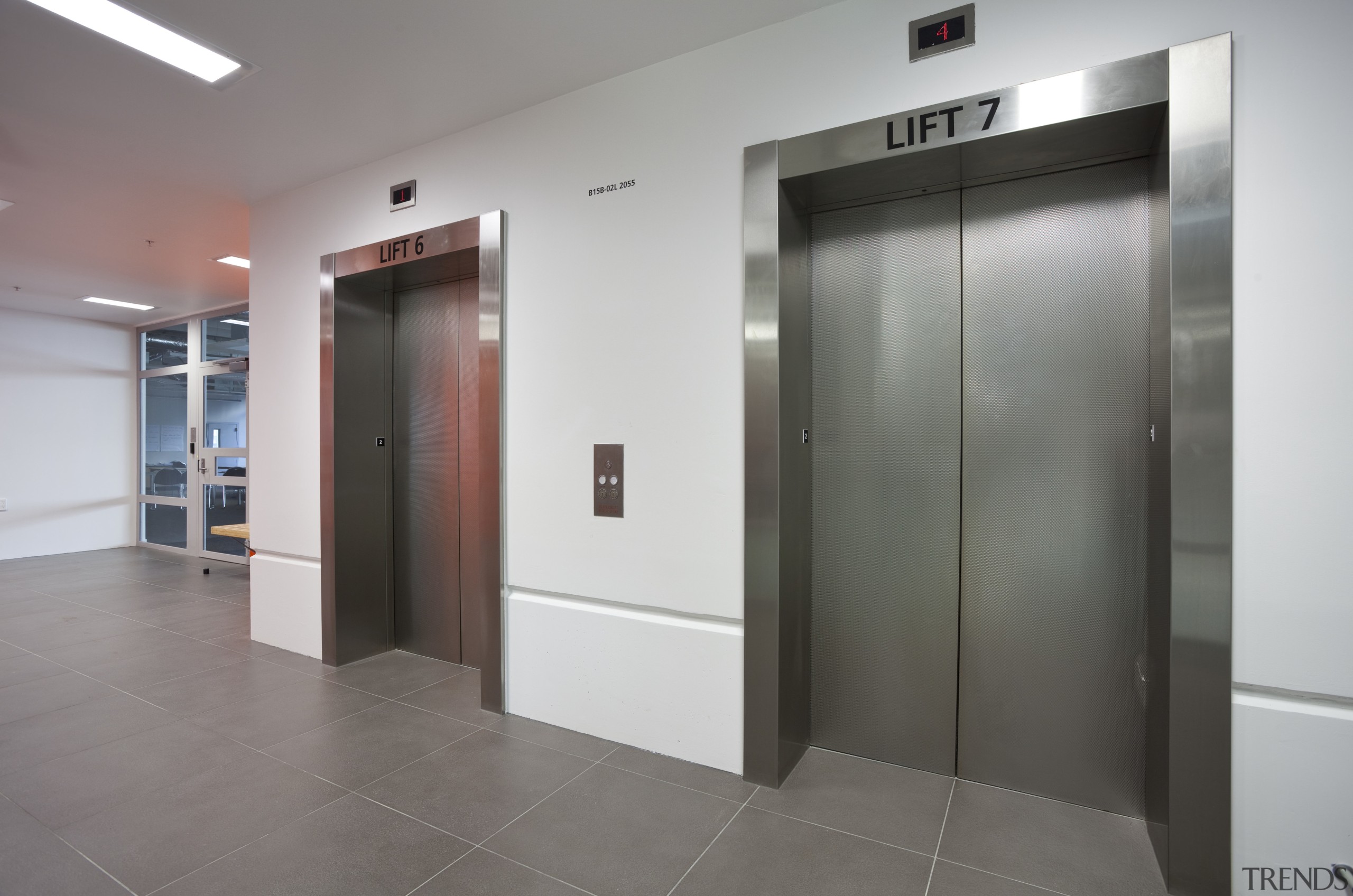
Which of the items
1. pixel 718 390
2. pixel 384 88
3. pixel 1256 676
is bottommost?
pixel 1256 676

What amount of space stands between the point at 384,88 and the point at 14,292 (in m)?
7.59

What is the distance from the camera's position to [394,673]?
407cm

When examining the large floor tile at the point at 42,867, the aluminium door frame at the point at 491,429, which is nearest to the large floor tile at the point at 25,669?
the large floor tile at the point at 42,867

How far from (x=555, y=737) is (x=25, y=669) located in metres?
3.81

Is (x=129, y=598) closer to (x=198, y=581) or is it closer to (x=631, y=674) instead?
(x=198, y=581)

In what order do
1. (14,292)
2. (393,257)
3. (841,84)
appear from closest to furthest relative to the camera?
1. (841,84)
2. (393,257)
3. (14,292)

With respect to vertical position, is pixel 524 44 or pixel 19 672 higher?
pixel 524 44

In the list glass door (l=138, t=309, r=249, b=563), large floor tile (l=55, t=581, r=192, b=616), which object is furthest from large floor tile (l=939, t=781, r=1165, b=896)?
glass door (l=138, t=309, r=249, b=563)

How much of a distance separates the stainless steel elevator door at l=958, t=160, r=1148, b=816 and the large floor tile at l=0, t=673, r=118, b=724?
4.82 m

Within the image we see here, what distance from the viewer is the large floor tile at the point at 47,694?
3463 millimetres

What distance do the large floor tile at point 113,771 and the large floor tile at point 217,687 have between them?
316 mm

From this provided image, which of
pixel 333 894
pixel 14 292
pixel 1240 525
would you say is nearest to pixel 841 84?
pixel 1240 525

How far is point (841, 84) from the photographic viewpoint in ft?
8.39

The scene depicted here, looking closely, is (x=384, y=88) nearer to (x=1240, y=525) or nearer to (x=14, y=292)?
(x=1240, y=525)
